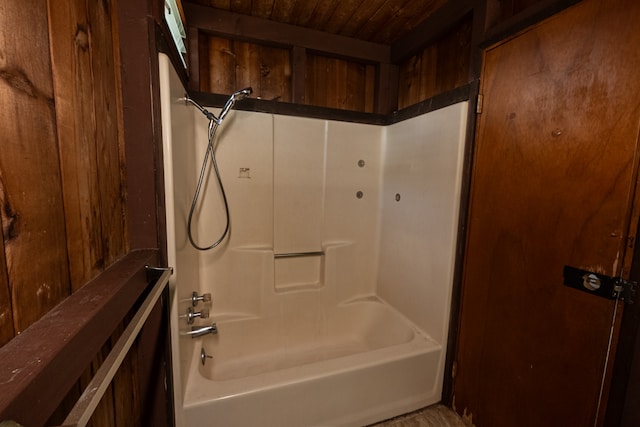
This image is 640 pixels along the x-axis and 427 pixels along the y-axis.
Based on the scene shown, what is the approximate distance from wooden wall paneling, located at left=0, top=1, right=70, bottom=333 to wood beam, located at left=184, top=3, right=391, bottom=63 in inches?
52.2

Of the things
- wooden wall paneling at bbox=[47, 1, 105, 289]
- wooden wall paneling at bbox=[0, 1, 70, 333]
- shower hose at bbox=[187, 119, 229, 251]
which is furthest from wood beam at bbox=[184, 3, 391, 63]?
wooden wall paneling at bbox=[0, 1, 70, 333]

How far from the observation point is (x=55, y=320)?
0.48 m

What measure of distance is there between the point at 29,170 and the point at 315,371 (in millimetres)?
1250

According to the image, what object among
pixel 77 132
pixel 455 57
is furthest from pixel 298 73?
pixel 77 132

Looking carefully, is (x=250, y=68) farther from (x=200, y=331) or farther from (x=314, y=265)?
(x=200, y=331)

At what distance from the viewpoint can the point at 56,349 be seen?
409 mm

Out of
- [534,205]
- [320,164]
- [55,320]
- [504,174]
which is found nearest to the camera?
[55,320]

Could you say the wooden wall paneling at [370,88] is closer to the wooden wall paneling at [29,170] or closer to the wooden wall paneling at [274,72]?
Result: the wooden wall paneling at [274,72]

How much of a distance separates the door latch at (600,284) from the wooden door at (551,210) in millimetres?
23

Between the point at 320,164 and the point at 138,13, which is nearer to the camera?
the point at 138,13

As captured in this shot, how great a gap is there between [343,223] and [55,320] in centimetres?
168

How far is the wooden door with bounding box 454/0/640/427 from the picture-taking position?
0.86 meters

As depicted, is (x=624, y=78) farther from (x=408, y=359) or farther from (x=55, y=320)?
(x=55, y=320)

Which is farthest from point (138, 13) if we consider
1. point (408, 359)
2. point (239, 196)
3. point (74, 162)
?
point (408, 359)
